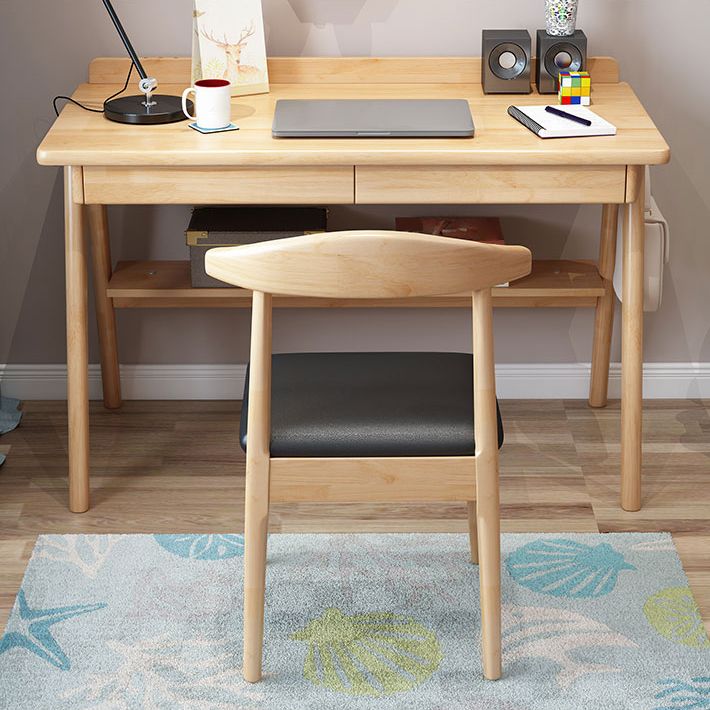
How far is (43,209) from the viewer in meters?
2.78

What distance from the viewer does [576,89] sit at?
2.42m

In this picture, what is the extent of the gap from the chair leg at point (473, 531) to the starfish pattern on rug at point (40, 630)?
28.1 inches

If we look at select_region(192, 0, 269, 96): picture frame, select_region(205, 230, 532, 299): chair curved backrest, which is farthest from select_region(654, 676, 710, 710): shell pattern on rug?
select_region(192, 0, 269, 96): picture frame

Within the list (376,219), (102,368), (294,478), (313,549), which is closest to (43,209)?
(102,368)

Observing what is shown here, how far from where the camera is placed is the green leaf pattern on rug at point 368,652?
6.31 ft

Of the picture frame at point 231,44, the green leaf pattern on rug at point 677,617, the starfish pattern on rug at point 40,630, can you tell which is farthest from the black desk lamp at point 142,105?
the green leaf pattern on rug at point 677,617

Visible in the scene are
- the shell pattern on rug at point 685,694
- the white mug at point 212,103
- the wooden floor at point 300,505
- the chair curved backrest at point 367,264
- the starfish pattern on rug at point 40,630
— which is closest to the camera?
the chair curved backrest at point 367,264

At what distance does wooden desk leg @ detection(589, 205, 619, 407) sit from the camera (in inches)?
106

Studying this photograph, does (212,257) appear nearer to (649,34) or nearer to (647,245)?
(647,245)

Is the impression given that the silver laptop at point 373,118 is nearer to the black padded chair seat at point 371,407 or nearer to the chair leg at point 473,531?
the black padded chair seat at point 371,407

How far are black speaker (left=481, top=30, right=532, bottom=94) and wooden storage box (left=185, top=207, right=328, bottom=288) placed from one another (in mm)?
486

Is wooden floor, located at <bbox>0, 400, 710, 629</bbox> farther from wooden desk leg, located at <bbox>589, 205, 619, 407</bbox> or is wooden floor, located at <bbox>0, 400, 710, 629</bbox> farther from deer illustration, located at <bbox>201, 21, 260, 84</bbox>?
deer illustration, located at <bbox>201, 21, 260, 84</bbox>

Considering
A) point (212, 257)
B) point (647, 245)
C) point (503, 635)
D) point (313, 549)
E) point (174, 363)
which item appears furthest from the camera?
point (174, 363)

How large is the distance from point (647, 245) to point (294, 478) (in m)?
1.11
